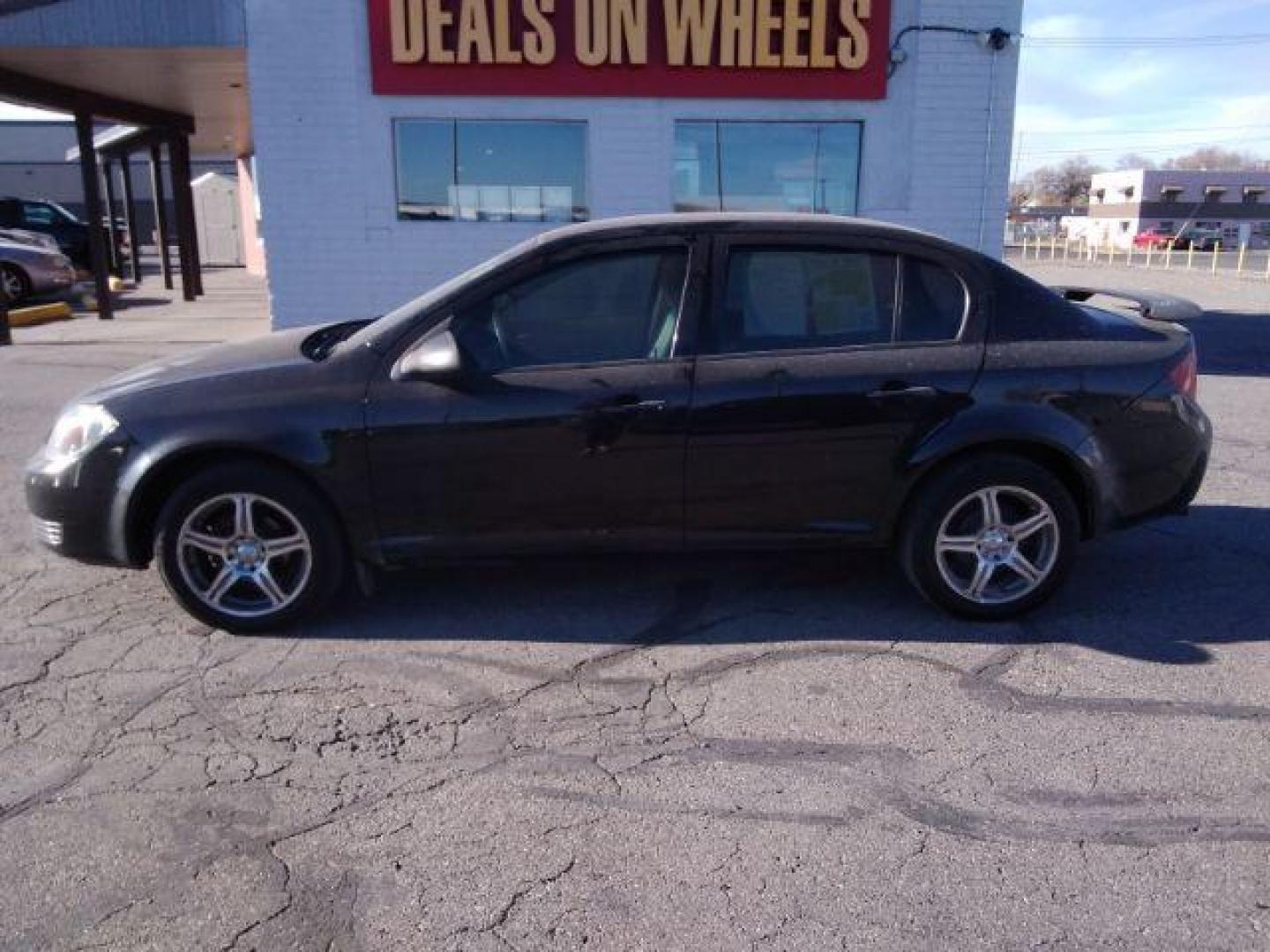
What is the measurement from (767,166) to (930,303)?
7.47m

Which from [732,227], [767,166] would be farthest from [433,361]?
[767,166]

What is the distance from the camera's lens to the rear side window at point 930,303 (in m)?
4.22

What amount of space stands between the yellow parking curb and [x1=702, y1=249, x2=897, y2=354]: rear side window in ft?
49.3

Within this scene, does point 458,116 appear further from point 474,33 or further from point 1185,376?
point 1185,376

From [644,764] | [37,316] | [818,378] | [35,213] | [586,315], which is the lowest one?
[644,764]

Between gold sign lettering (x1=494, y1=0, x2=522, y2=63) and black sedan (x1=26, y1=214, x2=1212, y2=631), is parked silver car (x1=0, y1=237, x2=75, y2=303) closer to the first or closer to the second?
gold sign lettering (x1=494, y1=0, x2=522, y2=63)

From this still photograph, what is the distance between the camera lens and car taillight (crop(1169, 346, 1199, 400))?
4.33 metres

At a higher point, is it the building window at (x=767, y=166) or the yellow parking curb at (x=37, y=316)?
the building window at (x=767, y=166)

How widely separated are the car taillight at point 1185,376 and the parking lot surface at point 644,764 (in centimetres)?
95

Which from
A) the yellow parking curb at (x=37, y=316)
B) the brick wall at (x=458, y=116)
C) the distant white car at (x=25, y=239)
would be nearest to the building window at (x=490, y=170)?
the brick wall at (x=458, y=116)

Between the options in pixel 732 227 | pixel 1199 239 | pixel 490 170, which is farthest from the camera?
pixel 1199 239

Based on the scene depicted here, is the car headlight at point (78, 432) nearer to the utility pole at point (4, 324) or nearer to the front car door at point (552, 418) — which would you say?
the front car door at point (552, 418)

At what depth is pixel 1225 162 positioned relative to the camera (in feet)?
415

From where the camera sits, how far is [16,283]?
17.9 metres
